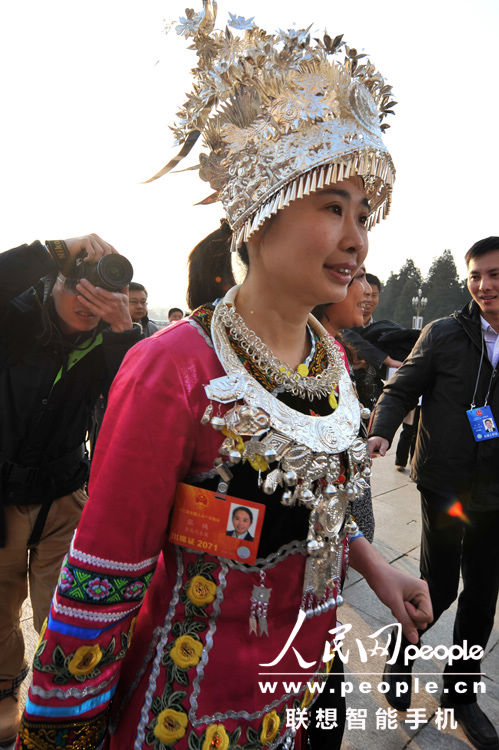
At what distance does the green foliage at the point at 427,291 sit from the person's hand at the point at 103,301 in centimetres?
4285

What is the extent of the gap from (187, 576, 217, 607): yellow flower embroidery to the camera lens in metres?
1.13

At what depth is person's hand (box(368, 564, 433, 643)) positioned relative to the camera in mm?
1233

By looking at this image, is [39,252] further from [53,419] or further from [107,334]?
[53,419]

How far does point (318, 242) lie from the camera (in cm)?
107

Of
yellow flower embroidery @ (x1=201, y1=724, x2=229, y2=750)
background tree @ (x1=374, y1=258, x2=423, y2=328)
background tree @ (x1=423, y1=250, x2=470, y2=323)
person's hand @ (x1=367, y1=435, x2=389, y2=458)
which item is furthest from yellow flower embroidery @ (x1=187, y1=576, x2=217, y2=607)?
background tree @ (x1=374, y1=258, x2=423, y2=328)

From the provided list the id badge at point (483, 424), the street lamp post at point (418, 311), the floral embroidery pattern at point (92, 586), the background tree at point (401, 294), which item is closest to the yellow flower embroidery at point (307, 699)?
the floral embroidery pattern at point (92, 586)

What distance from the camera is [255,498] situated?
1016 mm

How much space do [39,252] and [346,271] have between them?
1.34 meters

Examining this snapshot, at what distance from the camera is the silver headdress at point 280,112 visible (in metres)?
1.10

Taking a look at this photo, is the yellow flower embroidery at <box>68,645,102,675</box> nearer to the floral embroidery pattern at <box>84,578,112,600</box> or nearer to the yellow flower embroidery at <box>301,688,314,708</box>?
the floral embroidery pattern at <box>84,578,112,600</box>

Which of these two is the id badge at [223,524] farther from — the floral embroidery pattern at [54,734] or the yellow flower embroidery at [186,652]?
the floral embroidery pattern at [54,734]

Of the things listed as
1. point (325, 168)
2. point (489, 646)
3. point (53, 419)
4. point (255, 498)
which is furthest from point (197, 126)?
point (489, 646)

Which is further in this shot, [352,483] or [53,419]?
[53,419]

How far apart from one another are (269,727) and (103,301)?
144 centimetres
